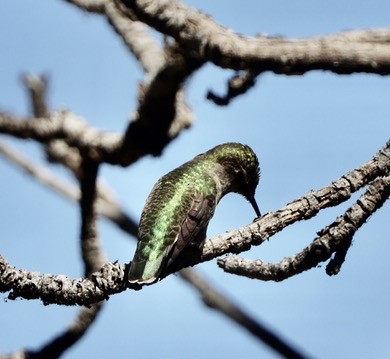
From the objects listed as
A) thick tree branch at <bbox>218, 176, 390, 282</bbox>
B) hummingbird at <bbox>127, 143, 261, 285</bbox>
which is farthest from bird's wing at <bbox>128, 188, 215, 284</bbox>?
thick tree branch at <bbox>218, 176, 390, 282</bbox>

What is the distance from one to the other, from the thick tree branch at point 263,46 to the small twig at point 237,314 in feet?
9.01

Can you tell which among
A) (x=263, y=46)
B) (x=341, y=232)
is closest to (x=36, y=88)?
(x=263, y=46)

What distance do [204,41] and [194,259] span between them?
1.27 meters

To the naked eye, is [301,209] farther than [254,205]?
No

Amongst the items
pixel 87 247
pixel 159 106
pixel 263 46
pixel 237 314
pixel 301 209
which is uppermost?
pixel 263 46

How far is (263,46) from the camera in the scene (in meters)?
4.56

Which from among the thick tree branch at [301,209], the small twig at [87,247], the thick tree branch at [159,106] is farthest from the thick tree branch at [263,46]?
the small twig at [87,247]

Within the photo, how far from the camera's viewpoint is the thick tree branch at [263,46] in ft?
14.0

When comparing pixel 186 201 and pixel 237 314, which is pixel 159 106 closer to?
pixel 186 201

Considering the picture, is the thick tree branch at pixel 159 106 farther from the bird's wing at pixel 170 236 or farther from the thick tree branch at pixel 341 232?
the thick tree branch at pixel 341 232

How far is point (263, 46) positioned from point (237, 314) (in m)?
3.28

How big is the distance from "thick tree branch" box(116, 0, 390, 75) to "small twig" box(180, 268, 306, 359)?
9.01 feet

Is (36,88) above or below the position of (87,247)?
above

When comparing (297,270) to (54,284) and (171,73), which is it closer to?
(54,284)
